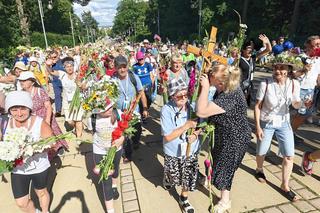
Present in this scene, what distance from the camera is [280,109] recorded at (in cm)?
387

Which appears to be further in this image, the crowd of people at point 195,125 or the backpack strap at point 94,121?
the backpack strap at point 94,121

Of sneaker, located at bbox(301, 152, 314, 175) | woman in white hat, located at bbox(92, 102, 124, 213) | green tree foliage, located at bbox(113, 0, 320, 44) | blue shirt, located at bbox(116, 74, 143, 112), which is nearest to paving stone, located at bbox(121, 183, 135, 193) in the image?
woman in white hat, located at bbox(92, 102, 124, 213)

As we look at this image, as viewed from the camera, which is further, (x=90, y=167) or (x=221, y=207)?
(x=90, y=167)

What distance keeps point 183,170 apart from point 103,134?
1162 millimetres

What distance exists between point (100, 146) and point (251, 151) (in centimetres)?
333

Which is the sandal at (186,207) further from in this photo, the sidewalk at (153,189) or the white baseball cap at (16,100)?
the white baseball cap at (16,100)

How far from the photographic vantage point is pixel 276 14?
31234 mm

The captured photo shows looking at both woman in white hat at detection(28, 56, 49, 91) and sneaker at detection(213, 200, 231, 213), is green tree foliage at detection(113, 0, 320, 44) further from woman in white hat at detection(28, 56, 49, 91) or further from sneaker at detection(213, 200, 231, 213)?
sneaker at detection(213, 200, 231, 213)

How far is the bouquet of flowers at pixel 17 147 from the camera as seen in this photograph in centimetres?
258

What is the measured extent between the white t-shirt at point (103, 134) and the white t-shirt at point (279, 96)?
7.22ft

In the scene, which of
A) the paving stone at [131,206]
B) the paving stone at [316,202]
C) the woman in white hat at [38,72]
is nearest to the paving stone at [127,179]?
the paving stone at [131,206]

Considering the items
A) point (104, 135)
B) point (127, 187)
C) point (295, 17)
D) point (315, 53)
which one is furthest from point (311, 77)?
point (295, 17)

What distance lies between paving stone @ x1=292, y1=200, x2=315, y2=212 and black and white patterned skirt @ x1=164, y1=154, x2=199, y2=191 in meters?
1.47

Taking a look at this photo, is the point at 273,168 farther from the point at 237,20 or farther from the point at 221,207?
the point at 237,20
